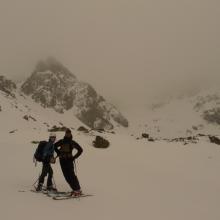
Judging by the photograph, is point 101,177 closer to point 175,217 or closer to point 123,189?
point 123,189

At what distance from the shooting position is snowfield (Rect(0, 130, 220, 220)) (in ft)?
38.8

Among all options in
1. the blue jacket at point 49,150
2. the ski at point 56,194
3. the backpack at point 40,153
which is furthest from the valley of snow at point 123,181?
the blue jacket at point 49,150

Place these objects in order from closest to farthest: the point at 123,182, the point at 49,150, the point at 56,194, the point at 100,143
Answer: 1. the point at 56,194
2. the point at 49,150
3. the point at 123,182
4. the point at 100,143

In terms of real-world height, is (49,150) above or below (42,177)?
above

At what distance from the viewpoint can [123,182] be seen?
722 inches

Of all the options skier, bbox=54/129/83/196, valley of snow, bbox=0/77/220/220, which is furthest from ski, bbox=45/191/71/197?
skier, bbox=54/129/83/196

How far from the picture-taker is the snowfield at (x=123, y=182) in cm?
1181

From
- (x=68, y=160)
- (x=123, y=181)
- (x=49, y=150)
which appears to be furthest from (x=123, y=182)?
(x=49, y=150)

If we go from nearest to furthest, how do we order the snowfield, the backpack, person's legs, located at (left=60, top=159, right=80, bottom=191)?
the snowfield
person's legs, located at (left=60, top=159, right=80, bottom=191)
the backpack

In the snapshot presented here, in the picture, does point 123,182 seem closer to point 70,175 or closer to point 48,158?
point 70,175

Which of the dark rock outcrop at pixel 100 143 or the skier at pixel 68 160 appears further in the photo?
the dark rock outcrop at pixel 100 143

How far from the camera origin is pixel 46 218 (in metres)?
10.4

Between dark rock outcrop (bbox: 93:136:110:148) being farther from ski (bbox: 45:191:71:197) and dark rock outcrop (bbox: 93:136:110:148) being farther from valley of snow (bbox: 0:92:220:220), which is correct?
ski (bbox: 45:191:71:197)

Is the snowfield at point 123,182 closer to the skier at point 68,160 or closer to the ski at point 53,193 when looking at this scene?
the ski at point 53,193
